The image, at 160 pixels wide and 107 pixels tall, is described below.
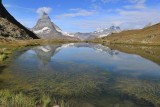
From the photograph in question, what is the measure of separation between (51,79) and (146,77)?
1355cm

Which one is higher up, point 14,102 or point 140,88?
point 14,102

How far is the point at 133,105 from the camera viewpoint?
916 inches

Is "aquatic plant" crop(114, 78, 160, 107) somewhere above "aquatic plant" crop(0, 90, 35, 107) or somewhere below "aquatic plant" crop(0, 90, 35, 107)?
below

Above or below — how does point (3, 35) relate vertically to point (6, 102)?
above

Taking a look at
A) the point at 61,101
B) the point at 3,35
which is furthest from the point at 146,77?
the point at 3,35

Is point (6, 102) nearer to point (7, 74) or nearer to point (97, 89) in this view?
point (97, 89)

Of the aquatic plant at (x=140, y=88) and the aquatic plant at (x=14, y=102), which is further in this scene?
the aquatic plant at (x=140, y=88)

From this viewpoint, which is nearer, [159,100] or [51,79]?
[159,100]

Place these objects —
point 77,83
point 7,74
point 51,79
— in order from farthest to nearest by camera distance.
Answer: point 7,74
point 51,79
point 77,83

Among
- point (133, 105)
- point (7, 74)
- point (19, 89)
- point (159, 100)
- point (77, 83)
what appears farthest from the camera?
point (7, 74)

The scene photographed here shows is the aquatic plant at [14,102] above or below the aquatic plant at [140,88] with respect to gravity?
above

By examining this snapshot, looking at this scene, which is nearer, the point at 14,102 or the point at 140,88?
the point at 14,102

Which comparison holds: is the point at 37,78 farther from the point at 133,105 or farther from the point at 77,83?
the point at 133,105

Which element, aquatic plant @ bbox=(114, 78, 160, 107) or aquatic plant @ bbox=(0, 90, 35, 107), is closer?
aquatic plant @ bbox=(0, 90, 35, 107)
